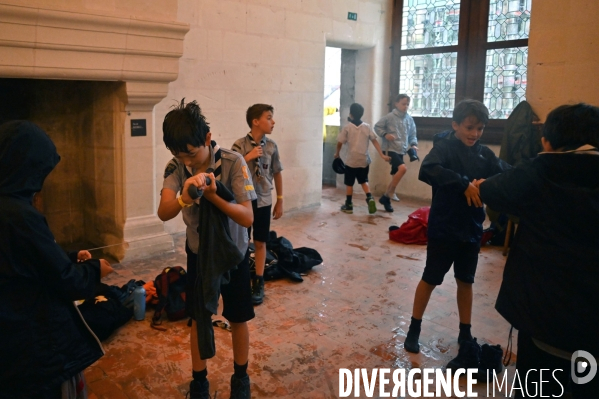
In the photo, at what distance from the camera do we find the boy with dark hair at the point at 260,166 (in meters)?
3.70

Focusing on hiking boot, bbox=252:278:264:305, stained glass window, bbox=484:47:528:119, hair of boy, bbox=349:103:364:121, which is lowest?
hiking boot, bbox=252:278:264:305

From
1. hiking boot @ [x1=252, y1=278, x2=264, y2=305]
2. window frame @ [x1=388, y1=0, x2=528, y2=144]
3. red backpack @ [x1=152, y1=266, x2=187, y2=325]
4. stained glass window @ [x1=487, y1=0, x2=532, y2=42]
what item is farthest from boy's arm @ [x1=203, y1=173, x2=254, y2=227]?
stained glass window @ [x1=487, y1=0, x2=532, y2=42]

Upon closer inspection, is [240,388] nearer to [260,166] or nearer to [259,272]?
[259,272]

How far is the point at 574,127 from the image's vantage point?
1883mm

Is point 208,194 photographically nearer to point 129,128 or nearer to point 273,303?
point 273,303

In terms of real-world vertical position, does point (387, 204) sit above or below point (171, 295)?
above

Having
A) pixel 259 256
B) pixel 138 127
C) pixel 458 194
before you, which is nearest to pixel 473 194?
pixel 458 194

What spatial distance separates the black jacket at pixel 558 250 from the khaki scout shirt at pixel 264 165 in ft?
6.71

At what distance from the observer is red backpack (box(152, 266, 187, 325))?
11.3ft

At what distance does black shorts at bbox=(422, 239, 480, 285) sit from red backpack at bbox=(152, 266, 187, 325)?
64.8 inches

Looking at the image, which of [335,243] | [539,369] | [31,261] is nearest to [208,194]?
[31,261]

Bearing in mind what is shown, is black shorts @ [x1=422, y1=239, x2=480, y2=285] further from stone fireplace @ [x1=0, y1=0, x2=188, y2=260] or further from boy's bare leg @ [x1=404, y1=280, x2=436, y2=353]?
stone fireplace @ [x1=0, y1=0, x2=188, y2=260]

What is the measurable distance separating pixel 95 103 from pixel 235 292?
10.2 ft

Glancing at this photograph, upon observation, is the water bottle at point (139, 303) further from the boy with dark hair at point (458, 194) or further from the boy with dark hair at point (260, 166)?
the boy with dark hair at point (458, 194)
